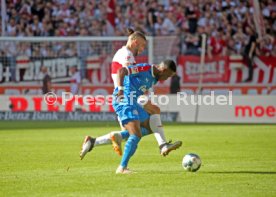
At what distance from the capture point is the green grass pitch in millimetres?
10242

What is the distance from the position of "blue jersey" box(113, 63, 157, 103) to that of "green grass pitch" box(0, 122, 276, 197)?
1.28m

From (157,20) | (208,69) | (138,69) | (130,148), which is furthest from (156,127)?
(157,20)

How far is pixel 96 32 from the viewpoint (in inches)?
1293

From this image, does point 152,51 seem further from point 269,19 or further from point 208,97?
point 269,19

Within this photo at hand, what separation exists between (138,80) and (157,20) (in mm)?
20653

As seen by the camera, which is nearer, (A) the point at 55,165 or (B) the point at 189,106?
(A) the point at 55,165

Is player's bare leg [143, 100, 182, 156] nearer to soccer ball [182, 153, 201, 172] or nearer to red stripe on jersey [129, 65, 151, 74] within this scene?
soccer ball [182, 153, 201, 172]

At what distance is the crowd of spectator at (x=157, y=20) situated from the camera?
102ft

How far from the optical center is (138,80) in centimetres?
1224

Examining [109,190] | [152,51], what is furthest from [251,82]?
[109,190]

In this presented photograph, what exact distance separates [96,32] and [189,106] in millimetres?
7088

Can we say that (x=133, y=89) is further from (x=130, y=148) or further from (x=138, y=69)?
(x=130, y=148)

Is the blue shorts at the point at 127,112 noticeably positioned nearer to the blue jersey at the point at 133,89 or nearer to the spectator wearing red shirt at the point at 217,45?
the blue jersey at the point at 133,89

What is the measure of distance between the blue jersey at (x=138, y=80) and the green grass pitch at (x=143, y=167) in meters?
1.28
